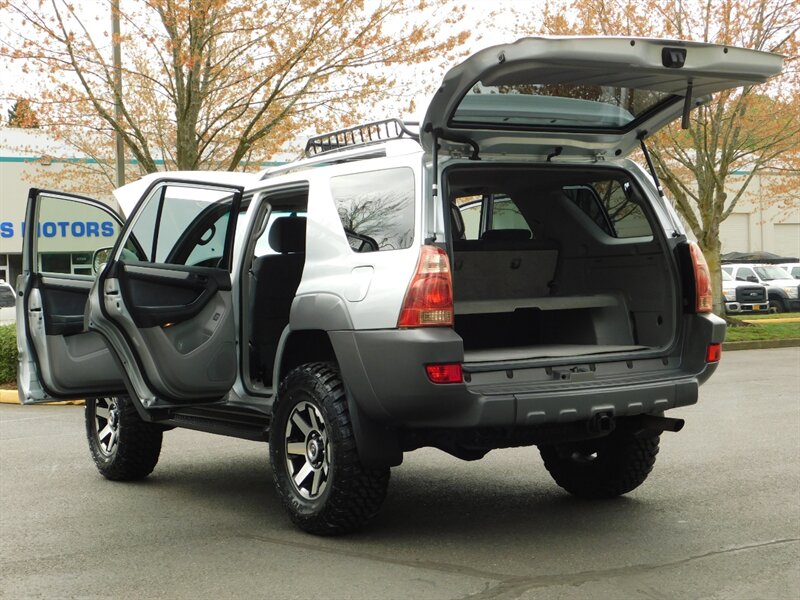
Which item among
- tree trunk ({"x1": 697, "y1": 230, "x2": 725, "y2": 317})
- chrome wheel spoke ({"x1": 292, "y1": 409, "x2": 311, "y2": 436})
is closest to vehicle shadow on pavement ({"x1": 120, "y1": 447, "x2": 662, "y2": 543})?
chrome wheel spoke ({"x1": 292, "y1": 409, "x2": 311, "y2": 436})

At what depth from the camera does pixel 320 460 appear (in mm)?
5816

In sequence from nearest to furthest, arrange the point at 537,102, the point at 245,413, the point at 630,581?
the point at 630,581 → the point at 537,102 → the point at 245,413

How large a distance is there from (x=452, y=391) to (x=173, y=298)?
1987mm

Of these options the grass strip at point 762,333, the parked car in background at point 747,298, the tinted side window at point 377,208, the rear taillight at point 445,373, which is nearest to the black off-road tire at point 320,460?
the rear taillight at point 445,373

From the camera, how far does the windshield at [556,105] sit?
5.57 metres

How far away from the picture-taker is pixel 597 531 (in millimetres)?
5918

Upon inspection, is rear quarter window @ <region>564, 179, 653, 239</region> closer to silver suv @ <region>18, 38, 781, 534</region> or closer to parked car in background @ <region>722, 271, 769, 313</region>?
silver suv @ <region>18, 38, 781, 534</region>

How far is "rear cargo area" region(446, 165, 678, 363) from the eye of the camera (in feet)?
20.6

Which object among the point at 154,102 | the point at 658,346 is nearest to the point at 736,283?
the point at 154,102

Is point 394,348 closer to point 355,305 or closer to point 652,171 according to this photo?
point 355,305

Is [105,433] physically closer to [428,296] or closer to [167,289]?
[167,289]

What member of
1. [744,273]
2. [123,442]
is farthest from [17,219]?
[123,442]

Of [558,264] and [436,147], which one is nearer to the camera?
[436,147]

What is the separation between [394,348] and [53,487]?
339 centimetres
